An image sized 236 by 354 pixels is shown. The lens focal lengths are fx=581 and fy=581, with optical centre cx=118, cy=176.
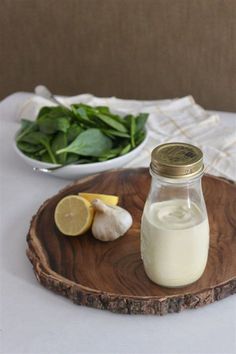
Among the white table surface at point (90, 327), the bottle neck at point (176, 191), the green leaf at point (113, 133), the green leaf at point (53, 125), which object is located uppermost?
the bottle neck at point (176, 191)

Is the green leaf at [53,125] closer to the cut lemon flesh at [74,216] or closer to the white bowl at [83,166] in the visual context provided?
the white bowl at [83,166]

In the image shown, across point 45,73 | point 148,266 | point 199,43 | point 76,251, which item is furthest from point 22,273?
point 45,73

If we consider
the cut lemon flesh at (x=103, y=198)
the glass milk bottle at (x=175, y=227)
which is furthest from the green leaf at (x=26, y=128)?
the glass milk bottle at (x=175, y=227)

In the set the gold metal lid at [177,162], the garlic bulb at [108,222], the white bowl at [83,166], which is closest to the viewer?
the gold metal lid at [177,162]

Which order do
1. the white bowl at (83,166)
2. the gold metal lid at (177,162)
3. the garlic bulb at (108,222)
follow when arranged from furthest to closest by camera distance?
the white bowl at (83,166) < the garlic bulb at (108,222) < the gold metal lid at (177,162)

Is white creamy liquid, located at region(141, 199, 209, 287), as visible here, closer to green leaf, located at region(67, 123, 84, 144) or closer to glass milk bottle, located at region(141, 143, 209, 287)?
glass milk bottle, located at region(141, 143, 209, 287)

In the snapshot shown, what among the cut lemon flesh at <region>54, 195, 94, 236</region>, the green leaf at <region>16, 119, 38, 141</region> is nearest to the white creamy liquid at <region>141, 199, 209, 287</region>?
the cut lemon flesh at <region>54, 195, 94, 236</region>

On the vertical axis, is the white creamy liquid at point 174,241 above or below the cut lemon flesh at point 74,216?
above
